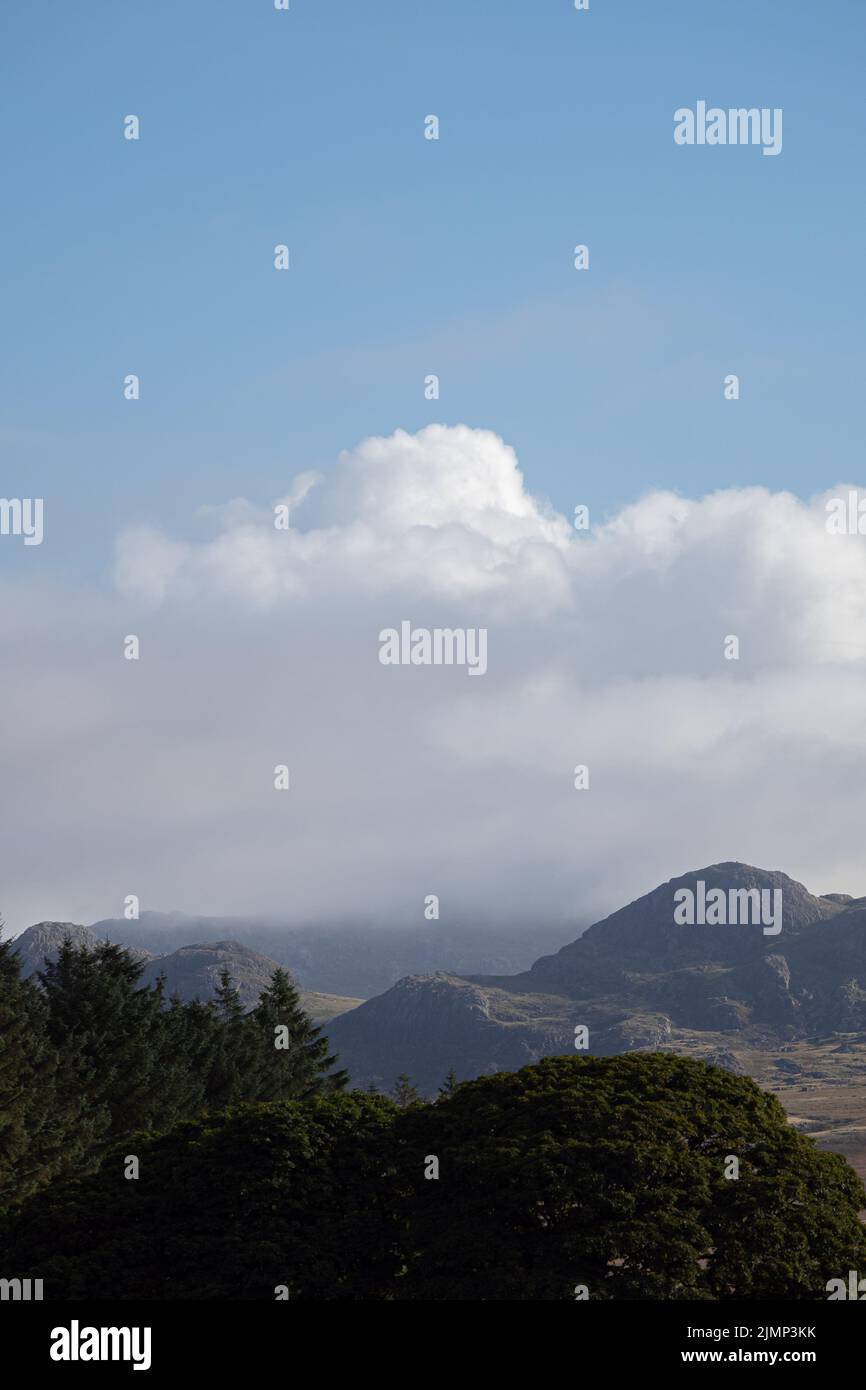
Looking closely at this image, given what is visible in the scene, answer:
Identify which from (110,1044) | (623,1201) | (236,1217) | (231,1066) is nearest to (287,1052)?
(231,1066)

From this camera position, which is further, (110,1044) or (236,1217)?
(110,1044)

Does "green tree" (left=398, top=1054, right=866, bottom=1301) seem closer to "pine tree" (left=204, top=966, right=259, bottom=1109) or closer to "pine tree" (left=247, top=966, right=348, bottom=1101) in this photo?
"pine tree" (left=204, top=966, right=259, bottom=1109)

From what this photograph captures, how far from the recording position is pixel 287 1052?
103 m

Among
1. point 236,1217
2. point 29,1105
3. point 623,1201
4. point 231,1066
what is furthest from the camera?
point 231,1066

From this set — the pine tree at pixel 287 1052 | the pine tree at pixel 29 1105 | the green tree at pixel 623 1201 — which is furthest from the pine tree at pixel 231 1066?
the green tree at pixel 623 1201

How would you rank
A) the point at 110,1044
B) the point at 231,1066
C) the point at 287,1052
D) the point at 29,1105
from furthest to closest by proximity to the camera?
the point at 287,1052
the point at 231,1066
the point at 110,1044
the point at 29,1105

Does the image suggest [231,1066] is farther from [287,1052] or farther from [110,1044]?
[110,1044]

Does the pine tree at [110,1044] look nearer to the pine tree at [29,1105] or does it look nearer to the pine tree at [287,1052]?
the pine tree at [29,1105]

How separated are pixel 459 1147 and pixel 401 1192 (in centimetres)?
223

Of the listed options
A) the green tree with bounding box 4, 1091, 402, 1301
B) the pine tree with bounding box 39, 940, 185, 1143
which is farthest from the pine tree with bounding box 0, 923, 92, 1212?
the green tree with bounding box 4, 1091, 402, 1301

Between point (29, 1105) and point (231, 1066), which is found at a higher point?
point (29, 1105)
